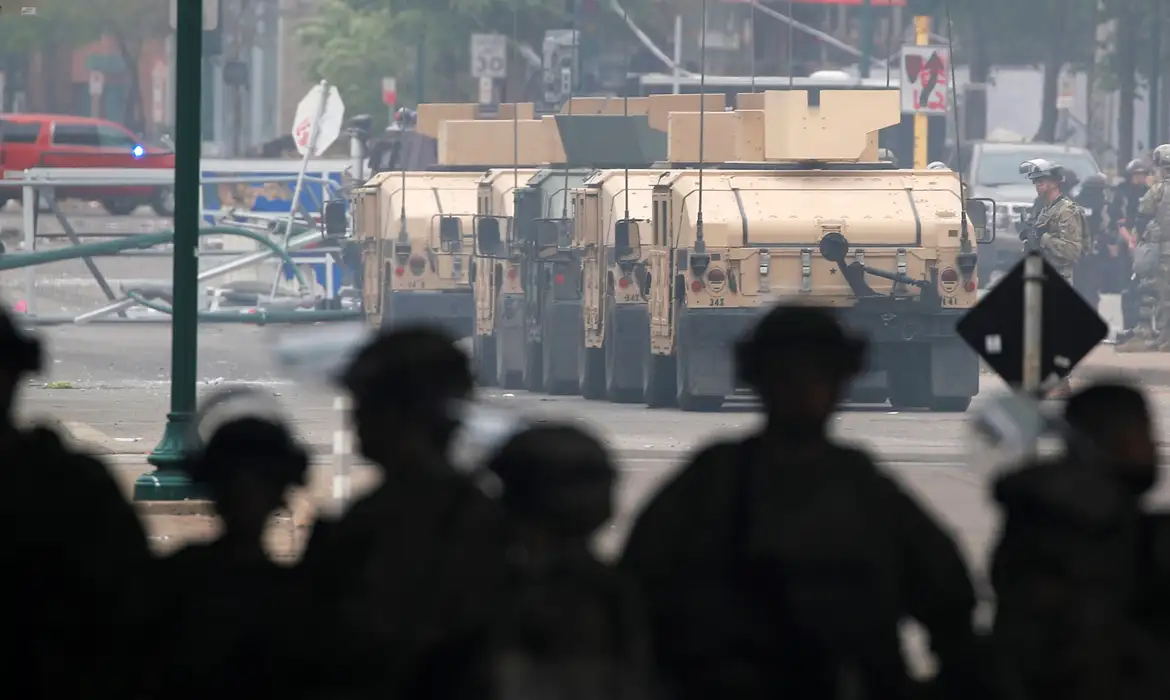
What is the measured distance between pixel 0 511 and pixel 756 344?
139cm

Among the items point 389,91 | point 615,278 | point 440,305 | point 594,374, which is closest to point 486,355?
point 440,305

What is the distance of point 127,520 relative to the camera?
4859 millimetres

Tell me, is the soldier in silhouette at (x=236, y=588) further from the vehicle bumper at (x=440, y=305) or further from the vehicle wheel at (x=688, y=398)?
the vehicle bumper at (x=440, y=305)

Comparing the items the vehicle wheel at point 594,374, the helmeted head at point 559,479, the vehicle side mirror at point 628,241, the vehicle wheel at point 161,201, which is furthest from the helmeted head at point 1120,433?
the vehicle wheel at point 161,201

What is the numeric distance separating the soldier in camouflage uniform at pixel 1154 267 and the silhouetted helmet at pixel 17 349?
21.2 meters

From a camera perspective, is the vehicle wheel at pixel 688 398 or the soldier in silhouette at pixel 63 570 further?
the vehicle wheel at pixel 688 398

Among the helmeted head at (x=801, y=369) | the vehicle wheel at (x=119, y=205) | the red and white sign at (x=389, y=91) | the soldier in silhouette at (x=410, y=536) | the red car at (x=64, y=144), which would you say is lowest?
the soldier in silhouette at (x=410, y=536)

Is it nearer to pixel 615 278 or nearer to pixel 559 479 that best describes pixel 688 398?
pixel 615 278

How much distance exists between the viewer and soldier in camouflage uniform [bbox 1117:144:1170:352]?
25234 mm

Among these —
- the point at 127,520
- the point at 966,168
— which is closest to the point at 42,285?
the point at 966,168

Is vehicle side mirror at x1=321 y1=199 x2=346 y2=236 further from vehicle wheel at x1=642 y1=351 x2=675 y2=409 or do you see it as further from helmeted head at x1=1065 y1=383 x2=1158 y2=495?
helmeted head at x1=1065 y1=383 x2=1158 y2=495

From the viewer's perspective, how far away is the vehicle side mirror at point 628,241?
20.7 m

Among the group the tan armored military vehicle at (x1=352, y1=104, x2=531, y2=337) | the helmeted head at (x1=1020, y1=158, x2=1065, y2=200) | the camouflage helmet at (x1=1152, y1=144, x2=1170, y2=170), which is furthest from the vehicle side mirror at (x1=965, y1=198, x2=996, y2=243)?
the tan armored military vehicle at (x1=352, y1=104, x2=531, y2=337)

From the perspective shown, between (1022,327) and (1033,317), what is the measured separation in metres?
0.08
